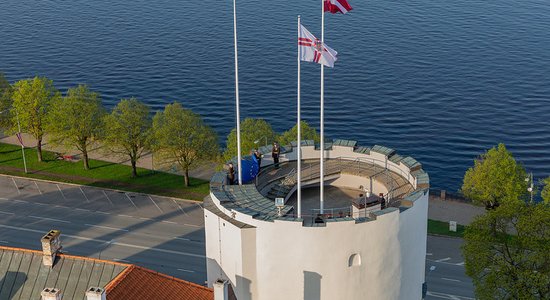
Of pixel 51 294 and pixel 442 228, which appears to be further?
pixel 442 228

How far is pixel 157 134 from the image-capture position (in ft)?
368

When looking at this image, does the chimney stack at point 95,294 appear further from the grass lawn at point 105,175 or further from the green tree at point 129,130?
the green tree at point 129,130

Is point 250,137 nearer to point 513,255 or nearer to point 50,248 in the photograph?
point 513,255

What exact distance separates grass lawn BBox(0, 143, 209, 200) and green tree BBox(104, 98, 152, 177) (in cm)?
272

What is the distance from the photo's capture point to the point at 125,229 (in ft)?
328

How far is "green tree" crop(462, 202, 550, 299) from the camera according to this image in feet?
231

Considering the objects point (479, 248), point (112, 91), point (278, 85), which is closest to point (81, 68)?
point (112, 91)

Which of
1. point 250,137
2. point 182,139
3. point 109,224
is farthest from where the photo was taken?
point 182,139

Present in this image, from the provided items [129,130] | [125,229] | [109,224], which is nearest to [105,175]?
[129,130]

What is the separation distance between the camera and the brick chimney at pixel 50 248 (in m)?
59.3

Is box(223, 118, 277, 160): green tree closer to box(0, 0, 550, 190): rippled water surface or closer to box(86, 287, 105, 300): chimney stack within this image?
box(0, 0, 550, 190): rippled water surface

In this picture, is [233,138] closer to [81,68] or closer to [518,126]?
[518,126]

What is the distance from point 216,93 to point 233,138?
188ft

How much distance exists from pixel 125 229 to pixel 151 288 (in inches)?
1688
